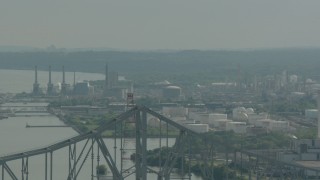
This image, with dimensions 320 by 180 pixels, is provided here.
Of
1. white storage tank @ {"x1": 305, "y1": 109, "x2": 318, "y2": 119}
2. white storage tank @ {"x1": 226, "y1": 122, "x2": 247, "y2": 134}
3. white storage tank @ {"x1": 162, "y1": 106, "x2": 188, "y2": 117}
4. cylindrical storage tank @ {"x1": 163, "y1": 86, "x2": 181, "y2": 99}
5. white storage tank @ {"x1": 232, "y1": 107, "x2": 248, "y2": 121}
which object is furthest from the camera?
cylindrical storage tank @ {"x1": 163, "y1": 86, "x2": 181, "y2": 99}

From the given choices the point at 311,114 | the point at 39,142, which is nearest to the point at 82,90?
the point at 311,114

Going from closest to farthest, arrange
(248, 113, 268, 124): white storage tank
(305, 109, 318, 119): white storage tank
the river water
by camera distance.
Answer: the river water, (248, 113, 268, 124): white storage tank, (305, 109, 318, 119): white storage tank

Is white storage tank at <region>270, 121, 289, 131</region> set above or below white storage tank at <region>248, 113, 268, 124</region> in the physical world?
below

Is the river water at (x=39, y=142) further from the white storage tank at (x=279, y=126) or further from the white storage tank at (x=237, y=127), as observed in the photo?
the white storage tank at (x=279, y=126)

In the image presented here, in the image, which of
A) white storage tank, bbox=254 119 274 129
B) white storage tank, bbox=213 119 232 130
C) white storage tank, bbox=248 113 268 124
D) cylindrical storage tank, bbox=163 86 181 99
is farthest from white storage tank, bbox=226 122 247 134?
cylindrical storage tank, bbox=163 86 181 99

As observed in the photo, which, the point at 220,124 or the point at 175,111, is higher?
the point at 175,111

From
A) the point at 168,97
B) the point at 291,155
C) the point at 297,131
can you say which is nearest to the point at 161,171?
the point at 291,155

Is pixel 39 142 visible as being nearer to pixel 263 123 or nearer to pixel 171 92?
pixel 263 123

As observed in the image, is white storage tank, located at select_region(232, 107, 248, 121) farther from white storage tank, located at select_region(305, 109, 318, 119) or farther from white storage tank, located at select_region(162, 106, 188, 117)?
white storage tank, located at select_region(305, 109, 318, 119)

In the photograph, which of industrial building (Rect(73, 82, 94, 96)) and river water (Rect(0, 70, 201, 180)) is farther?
industrial building (Rect(73, 82, 94, 96))

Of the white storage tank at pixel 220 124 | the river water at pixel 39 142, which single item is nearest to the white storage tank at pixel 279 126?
the white storage tank at pixel 220 124

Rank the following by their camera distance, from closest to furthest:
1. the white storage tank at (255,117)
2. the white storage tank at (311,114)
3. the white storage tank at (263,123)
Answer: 1. the white storage tank at (263,123)
2. the white storage tank at (255,117)
3. the white storage tank at (311,114)

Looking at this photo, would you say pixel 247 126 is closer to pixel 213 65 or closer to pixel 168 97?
pixel 168 97
